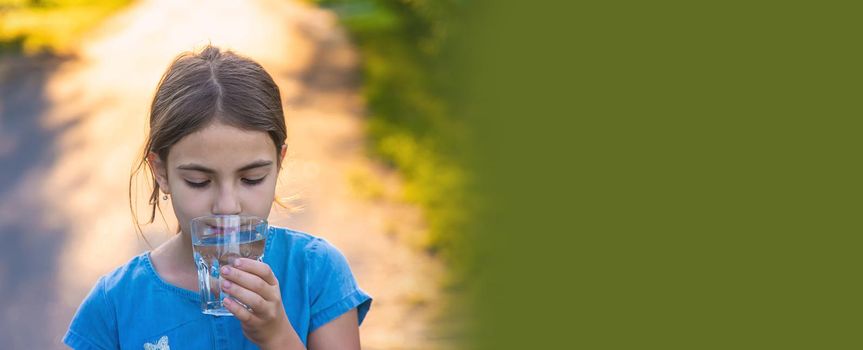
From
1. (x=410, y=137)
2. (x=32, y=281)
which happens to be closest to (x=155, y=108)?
(x=32, y=281)

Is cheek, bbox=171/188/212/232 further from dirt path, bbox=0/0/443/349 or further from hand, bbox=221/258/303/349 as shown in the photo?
dirt path, bbox=0/0/443/349

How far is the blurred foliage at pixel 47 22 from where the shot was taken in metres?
15.1

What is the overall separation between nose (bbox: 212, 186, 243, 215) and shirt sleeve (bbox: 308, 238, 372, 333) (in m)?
0.41

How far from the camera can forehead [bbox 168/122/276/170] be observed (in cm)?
281

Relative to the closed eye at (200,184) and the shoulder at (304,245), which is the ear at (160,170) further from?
the shoulder at (304,245)

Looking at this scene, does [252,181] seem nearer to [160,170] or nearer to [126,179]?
[160,170]

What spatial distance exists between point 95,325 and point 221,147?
27.7 inches

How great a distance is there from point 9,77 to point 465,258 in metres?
8.27

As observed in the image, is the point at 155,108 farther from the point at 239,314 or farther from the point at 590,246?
the point at 590,246

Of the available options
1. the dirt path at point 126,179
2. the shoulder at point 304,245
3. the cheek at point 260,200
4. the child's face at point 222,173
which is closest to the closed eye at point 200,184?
the child's face at point 222,173

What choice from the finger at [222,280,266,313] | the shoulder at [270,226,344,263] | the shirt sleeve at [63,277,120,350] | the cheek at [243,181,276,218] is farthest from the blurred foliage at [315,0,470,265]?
the finger at [222,280,266,313]

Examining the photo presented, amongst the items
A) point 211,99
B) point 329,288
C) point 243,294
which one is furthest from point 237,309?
point 211,99

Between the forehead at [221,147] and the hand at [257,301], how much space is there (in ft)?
0.84

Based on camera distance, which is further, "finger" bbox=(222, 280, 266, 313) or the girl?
the girl
